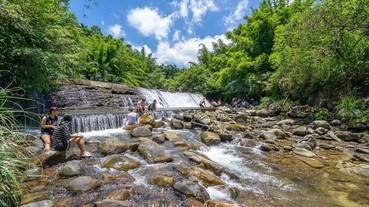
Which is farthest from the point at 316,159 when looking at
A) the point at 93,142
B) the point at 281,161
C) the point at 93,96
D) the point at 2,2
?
the point at 93,96

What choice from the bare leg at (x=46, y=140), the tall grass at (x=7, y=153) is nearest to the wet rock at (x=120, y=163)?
the bare leg at (x=46, y=140)

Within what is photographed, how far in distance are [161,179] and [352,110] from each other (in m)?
9.86

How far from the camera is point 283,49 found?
579 inches

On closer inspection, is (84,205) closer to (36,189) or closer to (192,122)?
(36,189)

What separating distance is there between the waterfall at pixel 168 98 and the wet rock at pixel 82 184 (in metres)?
14.2

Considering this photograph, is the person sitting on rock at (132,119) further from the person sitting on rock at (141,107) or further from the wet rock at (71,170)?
the wet rock at (71,170)

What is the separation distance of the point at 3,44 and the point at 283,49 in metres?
14.6

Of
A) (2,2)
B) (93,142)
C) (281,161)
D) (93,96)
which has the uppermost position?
(2,2)

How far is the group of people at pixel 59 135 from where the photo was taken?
5441mm

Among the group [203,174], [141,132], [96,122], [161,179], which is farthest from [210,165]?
[96,122]

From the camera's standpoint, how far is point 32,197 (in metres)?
3.35

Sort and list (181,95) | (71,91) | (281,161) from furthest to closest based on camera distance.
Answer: (181,95), (71,91), (281,161)

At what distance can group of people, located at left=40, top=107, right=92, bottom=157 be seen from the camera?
5441 millimetres

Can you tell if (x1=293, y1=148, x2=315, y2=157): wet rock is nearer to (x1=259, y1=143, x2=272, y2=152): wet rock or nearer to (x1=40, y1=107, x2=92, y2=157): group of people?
(x1=259, y1=143, x2=272, y2=152): wet rock
